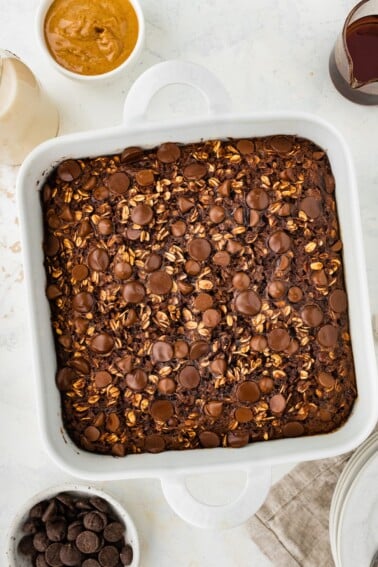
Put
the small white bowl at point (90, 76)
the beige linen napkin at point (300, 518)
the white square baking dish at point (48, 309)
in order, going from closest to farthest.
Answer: the white square baking dish at point (48, 309)
the small white bowl at point (90, 76)
the beige linen napkin at point (300, 518)

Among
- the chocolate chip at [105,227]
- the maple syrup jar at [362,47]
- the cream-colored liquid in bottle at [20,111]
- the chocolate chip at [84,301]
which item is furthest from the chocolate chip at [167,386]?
the maple syrup jar at [362,47]

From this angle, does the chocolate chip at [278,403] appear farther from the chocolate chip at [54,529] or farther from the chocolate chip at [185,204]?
the chocolate chip at [54,529]

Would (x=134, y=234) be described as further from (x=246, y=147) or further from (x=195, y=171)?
(x=246, y=147)

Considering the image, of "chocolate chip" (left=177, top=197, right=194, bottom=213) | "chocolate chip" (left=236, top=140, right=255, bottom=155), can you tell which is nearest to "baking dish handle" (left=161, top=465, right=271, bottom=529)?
"chocolate chip" (left=177, top=197, right=194, bottom=213)

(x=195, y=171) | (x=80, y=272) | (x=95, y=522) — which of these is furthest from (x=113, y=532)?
(x=195, y=171)

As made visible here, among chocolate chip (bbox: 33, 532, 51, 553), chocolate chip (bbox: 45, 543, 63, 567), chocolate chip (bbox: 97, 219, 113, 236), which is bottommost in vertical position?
chocolate chip (bbox: 45, 543, 63, 567)

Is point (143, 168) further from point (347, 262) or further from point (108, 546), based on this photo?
point (108, 546)

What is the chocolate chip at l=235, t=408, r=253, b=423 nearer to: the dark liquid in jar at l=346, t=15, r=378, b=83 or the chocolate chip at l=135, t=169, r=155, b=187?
the chocolate chip at l=135, t=169, r=155, b=187
